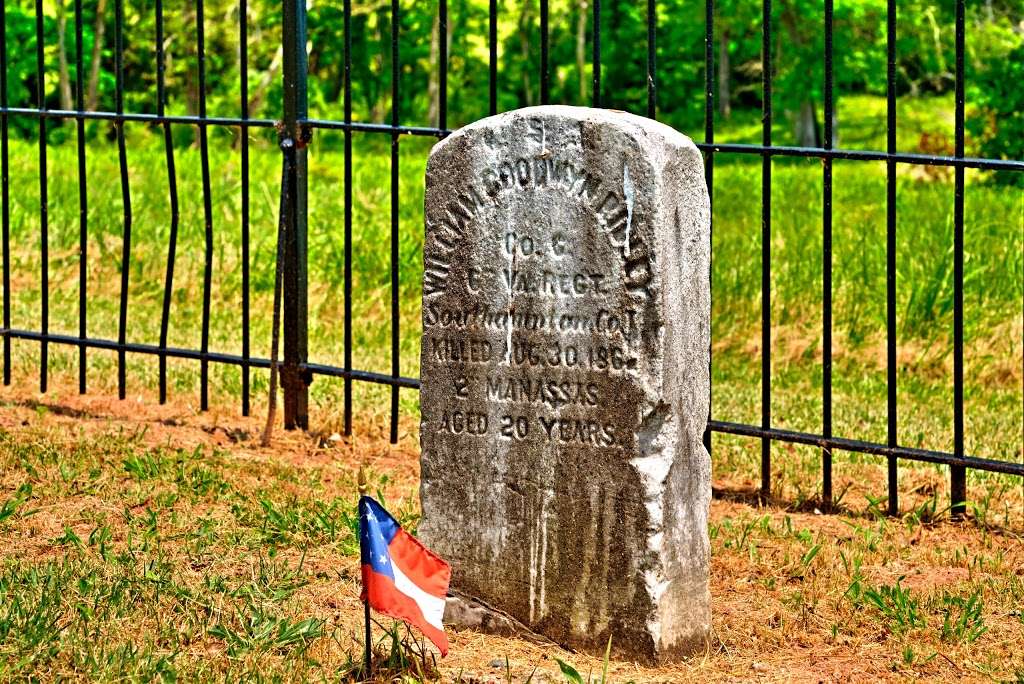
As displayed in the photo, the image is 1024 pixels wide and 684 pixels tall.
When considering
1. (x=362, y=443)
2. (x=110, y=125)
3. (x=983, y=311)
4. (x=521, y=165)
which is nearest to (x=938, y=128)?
(x=110, y=125)

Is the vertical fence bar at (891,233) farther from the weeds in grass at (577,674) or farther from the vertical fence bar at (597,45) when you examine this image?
the weeds in grass at (577,674)

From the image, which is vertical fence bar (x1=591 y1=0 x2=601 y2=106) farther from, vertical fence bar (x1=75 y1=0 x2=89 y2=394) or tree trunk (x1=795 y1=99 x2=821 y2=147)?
tree trunk (x1=795 y1=99 x2=821 y2=147)

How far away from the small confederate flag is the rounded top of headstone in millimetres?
1079

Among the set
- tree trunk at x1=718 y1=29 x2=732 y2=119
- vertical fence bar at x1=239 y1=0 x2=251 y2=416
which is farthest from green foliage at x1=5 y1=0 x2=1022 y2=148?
vertical fence bar at x1=239 y1=0 x2=251 y2=416

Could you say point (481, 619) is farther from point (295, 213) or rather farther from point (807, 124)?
point (807, 124)

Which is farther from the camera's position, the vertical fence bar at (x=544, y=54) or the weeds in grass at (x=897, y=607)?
the vertical fence bar at (x=544, y=54)

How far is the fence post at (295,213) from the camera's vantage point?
6.18m

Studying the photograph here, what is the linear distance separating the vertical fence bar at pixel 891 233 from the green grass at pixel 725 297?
1.73ft

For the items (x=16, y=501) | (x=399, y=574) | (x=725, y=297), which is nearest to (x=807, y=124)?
(x=725, y=297)

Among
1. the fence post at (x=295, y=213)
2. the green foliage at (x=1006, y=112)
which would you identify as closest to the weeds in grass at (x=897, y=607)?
the fence post at (x=295, y=213)

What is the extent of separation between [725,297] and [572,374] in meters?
4.74

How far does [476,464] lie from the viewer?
14.0ft

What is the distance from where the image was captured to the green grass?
7.34 m

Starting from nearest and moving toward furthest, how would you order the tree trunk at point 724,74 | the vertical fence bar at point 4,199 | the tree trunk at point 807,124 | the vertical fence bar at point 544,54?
the vertical fence bar at point 544,54, the vertical fence bar at point 4,199, the tree trunk at point 807,124, the tree trunk at point 724,74
